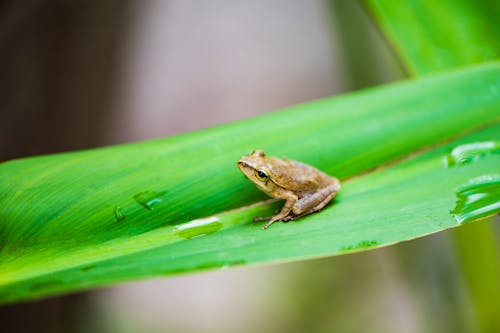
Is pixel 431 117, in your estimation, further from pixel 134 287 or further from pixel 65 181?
pixel 134 287

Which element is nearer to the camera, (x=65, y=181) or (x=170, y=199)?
(x=65, y=181)

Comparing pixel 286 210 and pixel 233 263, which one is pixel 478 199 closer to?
pixel 286 210

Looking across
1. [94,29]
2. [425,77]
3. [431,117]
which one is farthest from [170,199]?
[94,29]

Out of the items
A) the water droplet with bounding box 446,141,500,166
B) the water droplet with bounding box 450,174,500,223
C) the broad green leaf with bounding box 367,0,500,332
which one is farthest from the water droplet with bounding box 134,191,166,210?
the broad green leaf with bounding box 367,0,500,332

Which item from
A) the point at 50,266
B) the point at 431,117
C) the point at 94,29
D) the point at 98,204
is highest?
the point at 94,29

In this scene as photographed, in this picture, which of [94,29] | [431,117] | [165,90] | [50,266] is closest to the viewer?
[50,266]

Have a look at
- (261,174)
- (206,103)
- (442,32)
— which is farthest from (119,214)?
(206,103)

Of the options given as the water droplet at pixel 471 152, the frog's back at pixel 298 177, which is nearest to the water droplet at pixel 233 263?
the frog's back at pixel 298 177

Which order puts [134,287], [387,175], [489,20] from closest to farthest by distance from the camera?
[387,175] < [489,20] < [134,287]

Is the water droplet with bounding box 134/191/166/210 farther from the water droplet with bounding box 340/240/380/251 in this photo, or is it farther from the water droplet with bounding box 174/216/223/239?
the water droplet with bounding box 340/240/380/251
